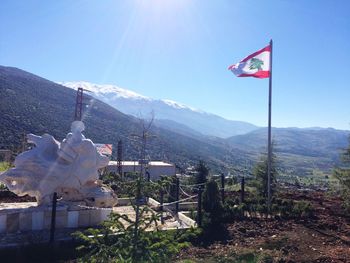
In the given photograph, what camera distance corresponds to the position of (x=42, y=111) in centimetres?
7556

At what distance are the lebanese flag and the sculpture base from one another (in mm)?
8093

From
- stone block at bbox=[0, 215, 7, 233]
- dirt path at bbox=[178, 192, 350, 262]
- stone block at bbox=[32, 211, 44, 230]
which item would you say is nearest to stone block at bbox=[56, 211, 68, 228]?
stone block at bbox=[32, 211, 44, 230]

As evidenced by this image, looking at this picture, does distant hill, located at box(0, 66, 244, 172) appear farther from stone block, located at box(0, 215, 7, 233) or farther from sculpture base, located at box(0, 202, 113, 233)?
stone block, located at box(0, 215, 7, 233)

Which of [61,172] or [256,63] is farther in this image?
[256,63]

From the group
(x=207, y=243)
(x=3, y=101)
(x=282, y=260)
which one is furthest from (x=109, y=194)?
(x=3, y=101)

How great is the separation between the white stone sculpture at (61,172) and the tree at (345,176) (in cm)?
869

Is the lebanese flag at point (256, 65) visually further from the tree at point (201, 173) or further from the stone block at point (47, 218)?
the stone block at point (47, 218)

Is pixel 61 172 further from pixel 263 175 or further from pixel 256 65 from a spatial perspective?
pixel 263 175

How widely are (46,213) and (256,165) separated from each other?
10.5 meters

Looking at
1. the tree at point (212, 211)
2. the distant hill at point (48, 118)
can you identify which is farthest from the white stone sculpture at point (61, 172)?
the distant hill at point (48, 118)

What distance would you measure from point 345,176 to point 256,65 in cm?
559

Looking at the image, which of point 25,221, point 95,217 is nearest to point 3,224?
point 25,221

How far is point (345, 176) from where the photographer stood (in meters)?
14.5

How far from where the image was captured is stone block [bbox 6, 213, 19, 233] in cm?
1058
